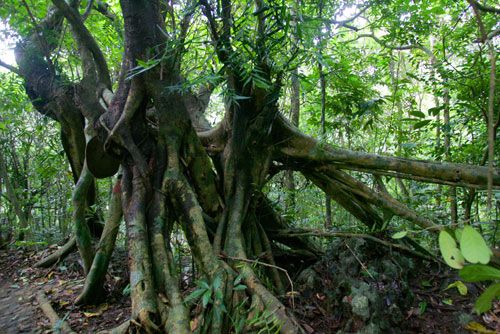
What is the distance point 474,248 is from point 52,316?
4.04 m

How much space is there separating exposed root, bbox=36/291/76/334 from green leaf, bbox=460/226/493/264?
3388mm

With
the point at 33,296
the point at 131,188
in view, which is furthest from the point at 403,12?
the point at 33,296

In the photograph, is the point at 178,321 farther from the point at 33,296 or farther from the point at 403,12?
the point at 403,12

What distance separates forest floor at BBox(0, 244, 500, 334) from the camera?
3051 mm

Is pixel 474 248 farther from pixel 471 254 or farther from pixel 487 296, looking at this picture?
pixel 487 296

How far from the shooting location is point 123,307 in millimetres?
4105

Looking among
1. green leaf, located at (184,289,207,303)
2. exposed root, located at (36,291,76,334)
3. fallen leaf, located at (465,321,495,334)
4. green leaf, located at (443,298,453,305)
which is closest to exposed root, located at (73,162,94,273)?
exposed root, located at (36,291,76,334)

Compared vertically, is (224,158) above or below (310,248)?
above

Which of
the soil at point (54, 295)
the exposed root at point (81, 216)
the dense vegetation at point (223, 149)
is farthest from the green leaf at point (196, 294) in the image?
the exposed root at point (81, 216)

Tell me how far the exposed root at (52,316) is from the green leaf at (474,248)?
3388mm

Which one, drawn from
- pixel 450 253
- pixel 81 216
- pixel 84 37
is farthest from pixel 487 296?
pixel 84 37

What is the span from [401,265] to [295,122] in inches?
120

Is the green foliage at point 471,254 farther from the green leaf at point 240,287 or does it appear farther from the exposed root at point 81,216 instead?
the exposed root at point 81,216

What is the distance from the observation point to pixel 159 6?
3730mm
